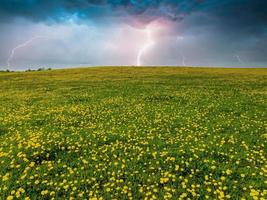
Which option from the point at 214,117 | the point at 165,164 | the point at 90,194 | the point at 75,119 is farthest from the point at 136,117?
the point at 90,194

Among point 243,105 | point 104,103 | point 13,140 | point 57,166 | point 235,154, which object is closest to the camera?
point 57,166

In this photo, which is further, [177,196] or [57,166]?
[57,166]

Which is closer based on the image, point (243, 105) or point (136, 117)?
point (136, 117)

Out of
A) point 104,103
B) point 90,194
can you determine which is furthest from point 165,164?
point 104,103

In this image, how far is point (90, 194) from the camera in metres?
6.99

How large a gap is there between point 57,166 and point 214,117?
10646 millimetres

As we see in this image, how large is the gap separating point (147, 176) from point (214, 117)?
9.00 m

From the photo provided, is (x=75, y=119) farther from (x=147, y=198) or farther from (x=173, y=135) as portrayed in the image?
(x=147, y=198)

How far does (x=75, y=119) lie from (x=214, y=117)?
9.12 metres

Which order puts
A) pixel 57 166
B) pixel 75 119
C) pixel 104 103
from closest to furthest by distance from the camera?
pixel 57 166 → pixel 75 119 → pixel 104 103

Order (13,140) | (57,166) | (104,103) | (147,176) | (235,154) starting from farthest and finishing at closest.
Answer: (104,103)
(13,140)
(235,154)
(57,166)
(147,176)

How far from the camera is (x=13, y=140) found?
11477mm

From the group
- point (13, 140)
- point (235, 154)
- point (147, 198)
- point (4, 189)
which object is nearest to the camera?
point (147, 198)

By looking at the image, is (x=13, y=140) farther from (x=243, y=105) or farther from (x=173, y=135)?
(x=243, y=105)
